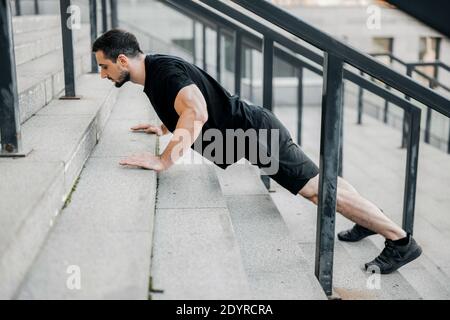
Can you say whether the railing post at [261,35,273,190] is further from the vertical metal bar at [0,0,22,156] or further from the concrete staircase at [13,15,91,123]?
the vertical metal bar at [0,0,22,156]

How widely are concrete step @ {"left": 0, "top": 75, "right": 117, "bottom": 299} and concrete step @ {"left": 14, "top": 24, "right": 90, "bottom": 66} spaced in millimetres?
807

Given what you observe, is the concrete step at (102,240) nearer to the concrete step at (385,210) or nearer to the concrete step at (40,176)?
the concrete step at (40,176)

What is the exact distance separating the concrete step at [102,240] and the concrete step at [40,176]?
47mm

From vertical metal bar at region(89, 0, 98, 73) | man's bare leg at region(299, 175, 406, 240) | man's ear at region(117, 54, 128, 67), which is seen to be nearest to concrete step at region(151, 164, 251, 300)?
man's bare leg at region(299, 175, 406, 240)

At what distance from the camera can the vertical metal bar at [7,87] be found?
2043 mm

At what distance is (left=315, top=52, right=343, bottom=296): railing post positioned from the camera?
1972 mm

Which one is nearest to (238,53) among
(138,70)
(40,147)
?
(138,70)

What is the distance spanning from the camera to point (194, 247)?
2.00 meters

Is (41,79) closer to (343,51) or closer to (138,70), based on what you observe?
(138,70)

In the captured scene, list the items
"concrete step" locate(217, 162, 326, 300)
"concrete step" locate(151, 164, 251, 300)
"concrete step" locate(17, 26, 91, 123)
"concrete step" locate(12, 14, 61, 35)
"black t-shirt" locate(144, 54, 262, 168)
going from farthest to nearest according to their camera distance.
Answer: "concrete step" locate(12, 14, 61, 35), "concrete step" locate(17, 26, 91, 123), "black t-shirt" locate(144, 54, 262, 168), "concrete step" locate(217, 162, 326, 300), "concrete step" locate(151, 164, 251, 300)

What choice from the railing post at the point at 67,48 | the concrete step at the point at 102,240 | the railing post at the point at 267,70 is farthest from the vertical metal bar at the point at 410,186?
the railing post at the point at 67,48

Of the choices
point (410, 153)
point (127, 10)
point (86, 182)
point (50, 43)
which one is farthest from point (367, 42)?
point (86, 182)
